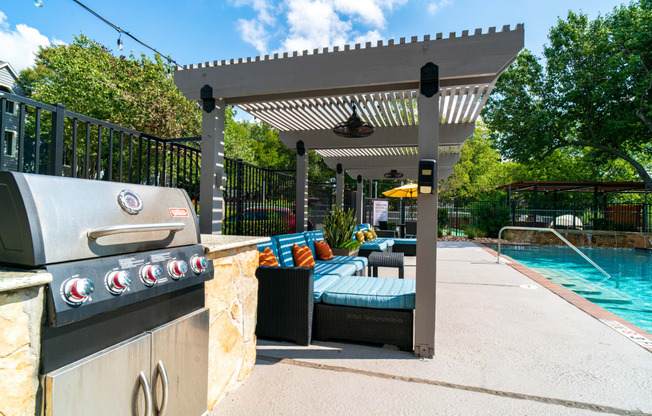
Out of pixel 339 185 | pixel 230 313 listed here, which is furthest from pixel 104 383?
pixel 339 185

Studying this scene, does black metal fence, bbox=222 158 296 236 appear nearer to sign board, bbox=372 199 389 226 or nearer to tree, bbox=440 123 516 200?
sign board, bbox=372 199 389 226

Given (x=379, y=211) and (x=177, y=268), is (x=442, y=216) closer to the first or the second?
(x=379, y=211)

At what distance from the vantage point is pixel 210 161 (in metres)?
3.59

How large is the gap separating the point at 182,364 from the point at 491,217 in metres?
14.5

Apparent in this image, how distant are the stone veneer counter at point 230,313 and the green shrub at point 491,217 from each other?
44.4 ft

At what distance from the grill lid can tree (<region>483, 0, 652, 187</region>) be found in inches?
602

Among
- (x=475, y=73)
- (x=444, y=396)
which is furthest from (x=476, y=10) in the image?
(x=444, y=396)

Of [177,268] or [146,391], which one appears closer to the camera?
[146,391]

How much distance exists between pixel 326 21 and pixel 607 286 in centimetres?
827

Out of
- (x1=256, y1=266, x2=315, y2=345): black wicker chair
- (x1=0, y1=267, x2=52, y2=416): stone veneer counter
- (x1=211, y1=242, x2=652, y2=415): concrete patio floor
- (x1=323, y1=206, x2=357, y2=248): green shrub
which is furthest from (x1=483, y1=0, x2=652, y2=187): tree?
(x1=0, y1=267, x2=52, y2=416): stone veneer counter

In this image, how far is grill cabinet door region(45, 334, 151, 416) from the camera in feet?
3.37

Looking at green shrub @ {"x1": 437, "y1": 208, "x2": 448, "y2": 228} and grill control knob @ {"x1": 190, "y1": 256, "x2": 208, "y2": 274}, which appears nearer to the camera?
grill control knob @ {"x1": 190, "y1": 256, "x2": 208, "y2": 274}

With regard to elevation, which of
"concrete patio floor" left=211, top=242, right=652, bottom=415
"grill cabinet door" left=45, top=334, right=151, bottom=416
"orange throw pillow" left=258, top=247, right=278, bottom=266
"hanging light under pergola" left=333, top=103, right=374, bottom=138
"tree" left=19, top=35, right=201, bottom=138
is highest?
"tree" left=19, top=35, right=201, bottom=138

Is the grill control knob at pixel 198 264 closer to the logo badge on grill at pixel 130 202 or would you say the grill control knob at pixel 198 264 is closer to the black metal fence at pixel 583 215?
the logo badge on grill at pixel 130 202
